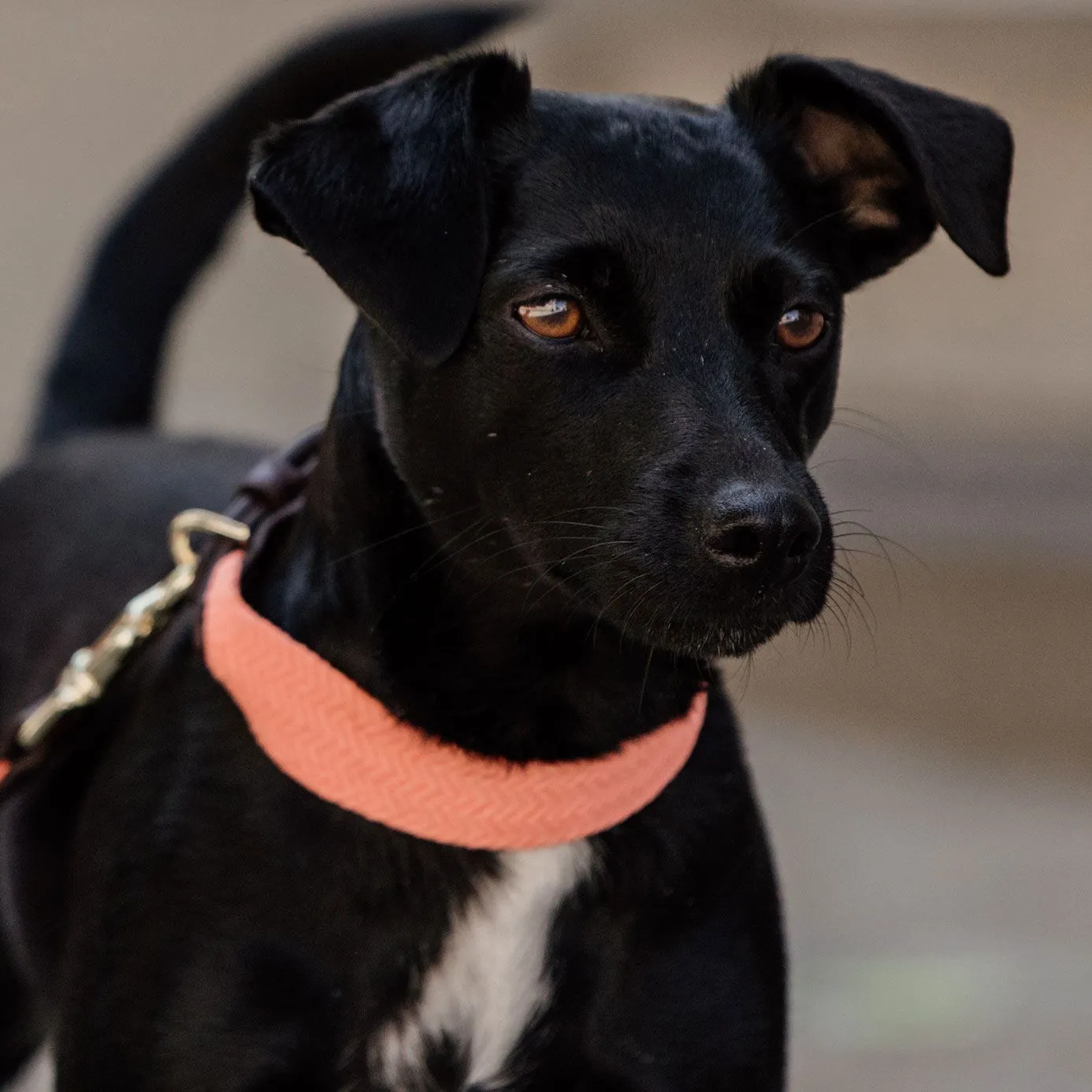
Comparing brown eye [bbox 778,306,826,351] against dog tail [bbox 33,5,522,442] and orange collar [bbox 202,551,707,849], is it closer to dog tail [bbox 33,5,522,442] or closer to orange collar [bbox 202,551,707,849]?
orange collar [bbox 202,551,707,849]

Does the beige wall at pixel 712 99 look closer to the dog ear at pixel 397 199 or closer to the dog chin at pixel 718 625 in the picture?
the dog ear at pixel 397 199

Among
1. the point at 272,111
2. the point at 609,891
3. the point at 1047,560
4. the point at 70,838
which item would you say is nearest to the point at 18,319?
the point at 1047,560

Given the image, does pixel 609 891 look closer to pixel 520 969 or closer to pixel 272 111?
pixel 520 969

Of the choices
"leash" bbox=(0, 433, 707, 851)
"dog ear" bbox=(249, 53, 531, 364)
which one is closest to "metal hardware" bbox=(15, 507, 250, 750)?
"leash" bbox=(0, 433, 707, 851)

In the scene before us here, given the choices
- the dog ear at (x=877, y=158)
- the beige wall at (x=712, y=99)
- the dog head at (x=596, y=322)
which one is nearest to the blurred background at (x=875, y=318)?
the beige wall at (x=712, y=99)

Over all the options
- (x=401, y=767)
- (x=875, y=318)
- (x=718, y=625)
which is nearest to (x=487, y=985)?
(x=401, y=767)

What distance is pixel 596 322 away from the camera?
6.47 ft

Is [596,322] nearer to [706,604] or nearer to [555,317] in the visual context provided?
[555,317]

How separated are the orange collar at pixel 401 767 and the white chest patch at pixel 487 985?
63mm

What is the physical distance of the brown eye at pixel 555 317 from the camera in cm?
197

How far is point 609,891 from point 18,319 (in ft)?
16.7

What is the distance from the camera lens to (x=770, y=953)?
2.17 m

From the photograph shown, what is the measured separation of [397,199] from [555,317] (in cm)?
20

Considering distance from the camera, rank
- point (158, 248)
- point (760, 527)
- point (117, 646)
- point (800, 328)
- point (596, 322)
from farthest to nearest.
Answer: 1. point (158, 248)
2. point (117, 646)
3. point (800, 328)
4. point (596, 322)
5. point (760, 527)
